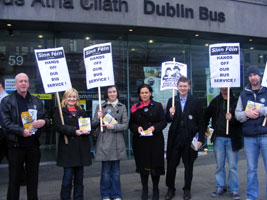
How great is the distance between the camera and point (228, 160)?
5.27m

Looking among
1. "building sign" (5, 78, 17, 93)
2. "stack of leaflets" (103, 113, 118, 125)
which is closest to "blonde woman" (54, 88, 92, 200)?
"stack of leaflets" (103, 113, 118, 125)

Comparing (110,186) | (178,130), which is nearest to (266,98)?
(178,130)

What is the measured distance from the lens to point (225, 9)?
895 cm

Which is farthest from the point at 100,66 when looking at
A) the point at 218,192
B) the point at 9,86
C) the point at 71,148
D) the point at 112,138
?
the point at 9,86

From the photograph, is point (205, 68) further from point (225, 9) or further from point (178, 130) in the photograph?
point (178, 130)

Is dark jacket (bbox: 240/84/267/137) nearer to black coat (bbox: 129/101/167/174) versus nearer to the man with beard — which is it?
the man with beard

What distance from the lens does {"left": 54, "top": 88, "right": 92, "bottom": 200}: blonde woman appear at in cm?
468

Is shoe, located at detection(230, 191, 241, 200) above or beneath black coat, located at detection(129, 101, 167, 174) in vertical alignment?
beneath

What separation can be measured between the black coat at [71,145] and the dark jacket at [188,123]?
1519mm

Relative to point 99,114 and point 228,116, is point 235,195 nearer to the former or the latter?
point 228,116

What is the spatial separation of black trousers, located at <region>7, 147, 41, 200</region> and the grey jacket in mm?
1013

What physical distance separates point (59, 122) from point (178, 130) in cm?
206

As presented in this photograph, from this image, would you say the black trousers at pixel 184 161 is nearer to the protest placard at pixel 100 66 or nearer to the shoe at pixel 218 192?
the shoe at pixel 218 192

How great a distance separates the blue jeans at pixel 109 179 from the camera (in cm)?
495
